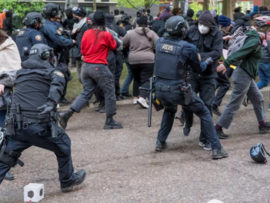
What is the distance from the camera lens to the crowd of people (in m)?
4.34

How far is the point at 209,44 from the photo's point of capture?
20.4ft

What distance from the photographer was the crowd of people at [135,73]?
434 centimetres

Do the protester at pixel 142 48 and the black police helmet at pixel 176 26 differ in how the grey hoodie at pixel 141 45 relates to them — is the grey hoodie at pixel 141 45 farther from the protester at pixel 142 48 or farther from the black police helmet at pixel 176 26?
the black police helmet at pixel 176 26

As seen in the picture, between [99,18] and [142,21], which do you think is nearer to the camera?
[99,18]

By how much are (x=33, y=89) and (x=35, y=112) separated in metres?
0.24

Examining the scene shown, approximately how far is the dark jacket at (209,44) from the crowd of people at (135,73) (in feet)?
0.05

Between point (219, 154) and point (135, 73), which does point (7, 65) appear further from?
point (135, 73)

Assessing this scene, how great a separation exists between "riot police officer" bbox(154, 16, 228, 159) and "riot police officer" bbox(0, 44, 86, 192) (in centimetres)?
166

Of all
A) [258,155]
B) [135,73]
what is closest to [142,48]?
[135,73]

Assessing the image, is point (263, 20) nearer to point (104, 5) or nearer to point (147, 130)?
point (147, 130)

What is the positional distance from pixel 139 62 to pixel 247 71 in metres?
2.84

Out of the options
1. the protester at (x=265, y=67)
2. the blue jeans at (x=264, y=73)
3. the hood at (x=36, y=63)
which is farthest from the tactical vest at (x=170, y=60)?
the blue jeans at (x=264, y=73)

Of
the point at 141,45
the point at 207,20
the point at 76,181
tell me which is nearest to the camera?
the point at 76,181

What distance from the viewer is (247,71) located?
6441 millimetres
